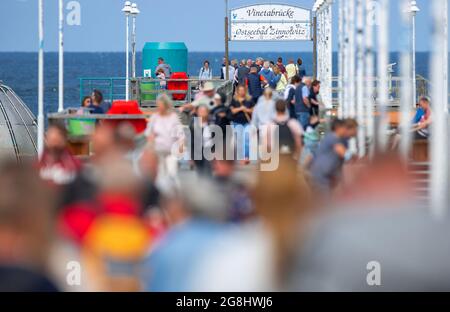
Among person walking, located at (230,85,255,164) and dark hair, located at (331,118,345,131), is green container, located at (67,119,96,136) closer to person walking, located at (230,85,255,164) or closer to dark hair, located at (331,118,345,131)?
person walking, located at (230,85,255,164)

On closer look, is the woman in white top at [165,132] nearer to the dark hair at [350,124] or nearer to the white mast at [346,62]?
the dark hair at [350,124]

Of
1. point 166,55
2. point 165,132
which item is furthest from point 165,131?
point 166,55

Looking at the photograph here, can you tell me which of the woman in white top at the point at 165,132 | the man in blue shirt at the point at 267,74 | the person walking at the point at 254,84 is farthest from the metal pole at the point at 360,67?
the man in blue shirt at the point at 267,74

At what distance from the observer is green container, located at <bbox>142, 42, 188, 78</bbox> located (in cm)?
4584

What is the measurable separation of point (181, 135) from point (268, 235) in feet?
25.6

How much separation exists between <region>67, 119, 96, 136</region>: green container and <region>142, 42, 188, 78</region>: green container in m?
24.6

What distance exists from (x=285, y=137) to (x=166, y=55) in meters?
28.4

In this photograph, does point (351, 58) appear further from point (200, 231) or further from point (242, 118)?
point (200, 231)

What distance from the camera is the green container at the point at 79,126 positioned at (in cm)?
2092

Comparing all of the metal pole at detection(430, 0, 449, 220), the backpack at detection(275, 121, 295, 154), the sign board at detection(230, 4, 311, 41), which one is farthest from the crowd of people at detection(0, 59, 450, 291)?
the sign board at detection(230, 4, 311, 41)

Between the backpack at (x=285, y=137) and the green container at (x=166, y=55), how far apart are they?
27833 mm

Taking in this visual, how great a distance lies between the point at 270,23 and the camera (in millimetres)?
40594

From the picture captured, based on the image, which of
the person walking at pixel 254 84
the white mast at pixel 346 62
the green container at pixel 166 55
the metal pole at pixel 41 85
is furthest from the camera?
the green container at pixel 166 55
